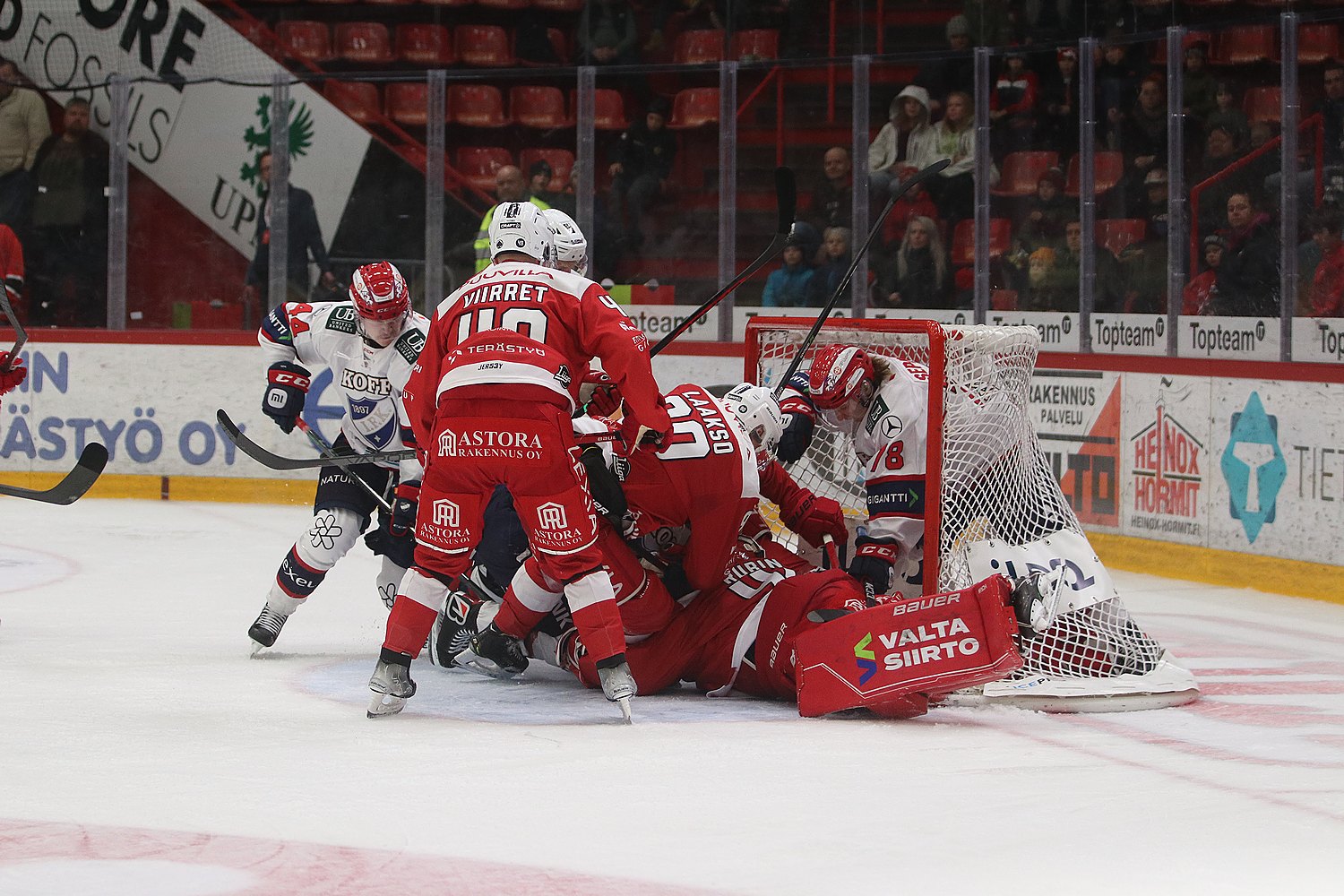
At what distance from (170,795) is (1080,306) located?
16.9 ft

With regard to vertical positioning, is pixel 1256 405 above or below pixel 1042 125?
below

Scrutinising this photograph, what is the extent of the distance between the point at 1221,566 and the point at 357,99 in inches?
181

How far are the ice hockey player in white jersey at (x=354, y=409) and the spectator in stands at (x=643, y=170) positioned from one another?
11.5 ft

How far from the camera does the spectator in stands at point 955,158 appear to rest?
774 cm

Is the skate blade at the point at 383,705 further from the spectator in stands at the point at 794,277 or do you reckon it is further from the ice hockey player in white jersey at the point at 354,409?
the spectator in stands at the point at 794,277

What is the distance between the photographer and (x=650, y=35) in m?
9.55

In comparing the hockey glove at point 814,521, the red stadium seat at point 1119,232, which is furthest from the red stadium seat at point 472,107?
the hockey glove at point 814,521

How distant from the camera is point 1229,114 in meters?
6.79

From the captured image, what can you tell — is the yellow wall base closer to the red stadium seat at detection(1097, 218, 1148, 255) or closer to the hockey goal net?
the red stadium seat at detection(1097, 218, 1148, 255)

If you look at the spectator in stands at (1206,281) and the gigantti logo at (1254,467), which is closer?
the gigantti logo at (1254,467)

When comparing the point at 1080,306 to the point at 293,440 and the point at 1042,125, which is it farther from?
the point at 293,440

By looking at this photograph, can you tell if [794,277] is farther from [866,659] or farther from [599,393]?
[866,659]

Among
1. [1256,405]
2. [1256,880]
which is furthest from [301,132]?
[1256,880]

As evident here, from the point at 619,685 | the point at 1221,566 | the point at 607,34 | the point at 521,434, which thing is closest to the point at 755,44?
the point at 607,34
